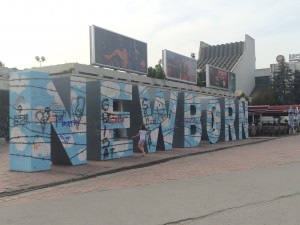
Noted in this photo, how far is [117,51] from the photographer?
3122cm

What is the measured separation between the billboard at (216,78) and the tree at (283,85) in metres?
18.5

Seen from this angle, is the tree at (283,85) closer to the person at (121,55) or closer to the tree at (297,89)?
the tree at (297,89)

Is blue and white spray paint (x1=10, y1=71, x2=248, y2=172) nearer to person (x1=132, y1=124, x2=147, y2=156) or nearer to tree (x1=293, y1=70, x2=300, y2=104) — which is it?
person (x1=132, y1=124, x2=147, y2=156)

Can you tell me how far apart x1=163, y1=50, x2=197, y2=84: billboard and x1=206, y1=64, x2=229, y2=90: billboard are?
2710 millimetres

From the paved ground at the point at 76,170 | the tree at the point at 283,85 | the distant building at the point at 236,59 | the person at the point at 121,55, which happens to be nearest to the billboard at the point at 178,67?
the person at the point at 121,55

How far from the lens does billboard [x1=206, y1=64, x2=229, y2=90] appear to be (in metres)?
49.2

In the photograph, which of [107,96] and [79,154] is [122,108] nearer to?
[107,96]

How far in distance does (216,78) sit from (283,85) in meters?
23.7

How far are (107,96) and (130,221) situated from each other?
1082 centimetres

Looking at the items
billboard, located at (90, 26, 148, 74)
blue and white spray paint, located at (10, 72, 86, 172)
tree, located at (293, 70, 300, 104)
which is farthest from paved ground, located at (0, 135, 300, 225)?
tree, located at (293, 70, 300, 104)

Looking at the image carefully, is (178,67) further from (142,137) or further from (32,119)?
(32,119)

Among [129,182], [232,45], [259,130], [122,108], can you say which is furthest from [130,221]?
[232,45]

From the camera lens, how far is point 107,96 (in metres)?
17.5

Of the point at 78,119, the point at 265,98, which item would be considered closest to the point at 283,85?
the point at 265,98
